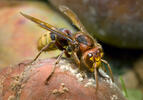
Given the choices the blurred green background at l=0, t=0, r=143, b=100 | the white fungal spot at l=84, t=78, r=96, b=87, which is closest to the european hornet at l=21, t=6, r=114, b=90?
the white fungal spot at l=84, t=78, r=96, b=87

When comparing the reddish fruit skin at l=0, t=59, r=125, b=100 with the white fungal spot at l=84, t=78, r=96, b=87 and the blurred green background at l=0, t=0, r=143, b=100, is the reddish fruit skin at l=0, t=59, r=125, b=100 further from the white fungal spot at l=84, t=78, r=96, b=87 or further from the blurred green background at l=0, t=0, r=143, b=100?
the blurred green background at l=0, t=0, r=143, b=100

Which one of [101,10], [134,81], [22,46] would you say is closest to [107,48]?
[134,81]

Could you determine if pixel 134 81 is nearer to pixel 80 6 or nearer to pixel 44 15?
pixel 80 6

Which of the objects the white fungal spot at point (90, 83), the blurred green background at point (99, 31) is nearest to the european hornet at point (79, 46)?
the white fungal spot at point (90, 83)

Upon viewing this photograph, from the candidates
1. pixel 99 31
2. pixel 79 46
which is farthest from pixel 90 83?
pixel 99 31

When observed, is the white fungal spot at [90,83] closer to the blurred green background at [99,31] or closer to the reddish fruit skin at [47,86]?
the reddish fruit skin at [47,86]

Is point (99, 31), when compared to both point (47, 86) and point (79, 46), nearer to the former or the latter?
point (79, 46)

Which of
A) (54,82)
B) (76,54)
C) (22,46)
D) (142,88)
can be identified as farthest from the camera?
(142,88)

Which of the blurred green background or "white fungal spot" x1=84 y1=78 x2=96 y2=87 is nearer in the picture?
"white fungal spot" x1=84 y1=78 x2=96 y2=87
